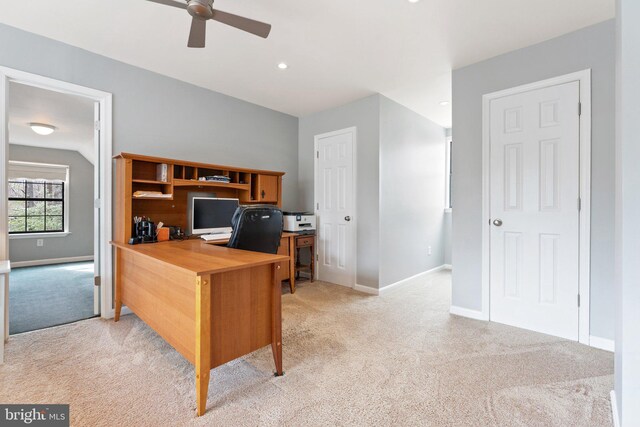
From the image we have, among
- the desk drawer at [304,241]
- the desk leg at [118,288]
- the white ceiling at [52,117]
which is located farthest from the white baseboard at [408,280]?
the white ceiling at [52,117]

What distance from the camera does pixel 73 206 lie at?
19.8 ft

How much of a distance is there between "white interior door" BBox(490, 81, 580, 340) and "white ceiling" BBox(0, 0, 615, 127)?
1.98 ft

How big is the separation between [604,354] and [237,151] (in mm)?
4121

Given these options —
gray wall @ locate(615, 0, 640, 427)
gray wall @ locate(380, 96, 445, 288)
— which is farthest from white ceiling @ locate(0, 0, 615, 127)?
gray wall @ locate(615, 0, 640, 427)

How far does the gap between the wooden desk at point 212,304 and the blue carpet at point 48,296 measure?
1447 millimetres

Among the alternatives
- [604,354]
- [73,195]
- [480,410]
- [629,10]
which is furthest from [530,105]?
[73,195]

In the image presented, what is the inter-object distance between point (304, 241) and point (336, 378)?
93.2 inches

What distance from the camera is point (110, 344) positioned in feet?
7.50

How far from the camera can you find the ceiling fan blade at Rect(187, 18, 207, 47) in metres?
1.90

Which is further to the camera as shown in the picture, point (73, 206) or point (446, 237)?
point (73, 206)

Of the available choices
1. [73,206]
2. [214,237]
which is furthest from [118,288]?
[73,206]

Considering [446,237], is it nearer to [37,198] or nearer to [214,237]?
[214,237]

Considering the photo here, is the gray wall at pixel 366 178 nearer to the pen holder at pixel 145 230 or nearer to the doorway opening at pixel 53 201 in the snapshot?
the pen holder at pixel 145 230

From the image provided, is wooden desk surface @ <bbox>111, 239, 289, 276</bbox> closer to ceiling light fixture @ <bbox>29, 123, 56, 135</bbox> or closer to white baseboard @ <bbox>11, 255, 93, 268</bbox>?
ceiling light fixture @ <bbox>29, 123, 56, 135</bbox>
